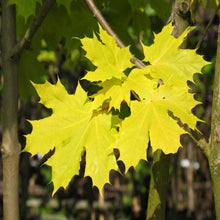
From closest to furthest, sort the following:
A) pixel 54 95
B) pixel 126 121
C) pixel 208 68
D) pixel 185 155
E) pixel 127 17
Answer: pixel 126 121
pixel 54 95
pixel 127 17
pixel 208 68
pixel 185 155

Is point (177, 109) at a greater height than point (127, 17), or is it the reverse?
point (127, 17)

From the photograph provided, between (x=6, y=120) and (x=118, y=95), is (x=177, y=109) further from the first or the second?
(x=6, y=120)

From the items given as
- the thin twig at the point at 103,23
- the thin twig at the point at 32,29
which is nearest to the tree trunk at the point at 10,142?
the thin twig at the point at 32,29

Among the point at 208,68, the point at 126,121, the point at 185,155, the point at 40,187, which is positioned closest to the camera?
the point at 126,121

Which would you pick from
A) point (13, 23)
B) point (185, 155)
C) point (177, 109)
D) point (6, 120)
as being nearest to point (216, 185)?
point (177, 109)

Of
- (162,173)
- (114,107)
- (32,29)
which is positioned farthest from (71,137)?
(32,29)

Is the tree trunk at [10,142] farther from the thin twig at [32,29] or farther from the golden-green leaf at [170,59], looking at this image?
the golden-green leaf at [170,59]

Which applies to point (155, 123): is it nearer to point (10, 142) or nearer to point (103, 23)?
point (103, 23)
